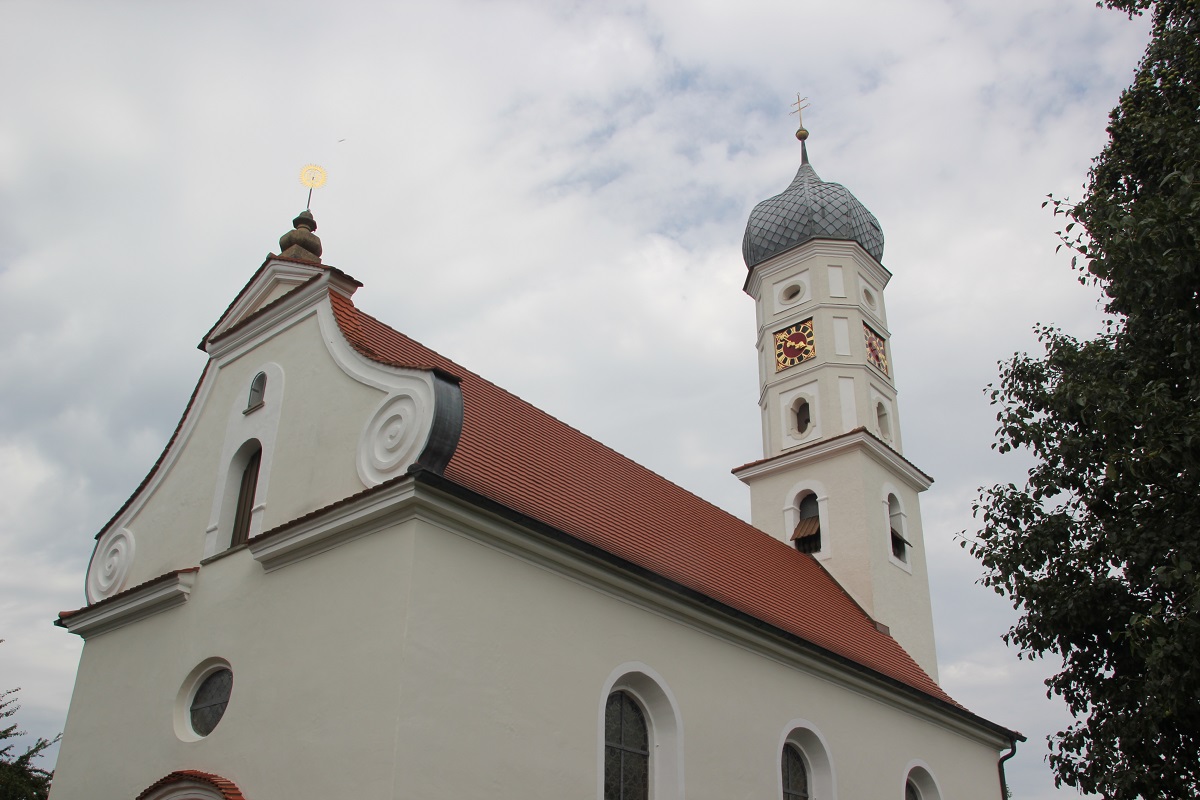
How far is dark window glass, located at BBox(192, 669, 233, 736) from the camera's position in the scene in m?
10.3

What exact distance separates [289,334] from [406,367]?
8.76ft

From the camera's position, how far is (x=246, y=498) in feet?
38.4

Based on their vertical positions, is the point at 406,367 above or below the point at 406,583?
above

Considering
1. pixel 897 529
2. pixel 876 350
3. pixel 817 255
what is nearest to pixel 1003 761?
pixel 897 529

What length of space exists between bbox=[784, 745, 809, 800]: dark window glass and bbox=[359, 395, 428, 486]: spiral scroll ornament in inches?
259

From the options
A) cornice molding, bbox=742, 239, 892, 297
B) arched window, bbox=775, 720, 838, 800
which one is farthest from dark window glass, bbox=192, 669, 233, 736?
cornice molding, bbox=742, 239, 892, 297

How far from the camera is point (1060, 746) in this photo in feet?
34.2

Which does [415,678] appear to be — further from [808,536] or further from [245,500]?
[808,536]

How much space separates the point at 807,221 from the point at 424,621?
16472mm

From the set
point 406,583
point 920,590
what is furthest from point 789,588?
point 406,583

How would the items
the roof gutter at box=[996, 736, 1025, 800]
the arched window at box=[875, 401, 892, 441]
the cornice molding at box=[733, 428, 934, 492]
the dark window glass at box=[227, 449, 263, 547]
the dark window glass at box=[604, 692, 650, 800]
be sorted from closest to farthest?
1. the dark window glass at box=[604, 692, 650, 800]
2. the dark window glass at box=[227, 449, 263, 547]
3. the roof gutter at box=[996, 736, 1025, 800]
4. the cornice molding at box=[733, 428, 934, 492]
5. the arched window at box=[875, 401, 892, 441]

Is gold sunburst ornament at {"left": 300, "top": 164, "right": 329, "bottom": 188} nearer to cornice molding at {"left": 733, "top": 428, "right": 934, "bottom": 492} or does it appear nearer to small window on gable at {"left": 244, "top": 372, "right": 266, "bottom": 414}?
small window on gable at {"left": 244, "top": 372, "right": 266, "bottom": 414}

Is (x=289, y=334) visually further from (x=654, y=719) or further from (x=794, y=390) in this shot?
(x=794, y=390)

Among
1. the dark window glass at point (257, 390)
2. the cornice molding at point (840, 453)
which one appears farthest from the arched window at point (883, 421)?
the dark window glass at point (257, 390)
